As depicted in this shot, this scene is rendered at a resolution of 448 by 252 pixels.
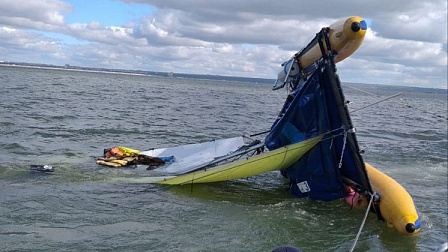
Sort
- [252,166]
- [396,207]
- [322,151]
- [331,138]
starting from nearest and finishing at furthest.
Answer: [396,207], [331,138], [322,151], [252,166]

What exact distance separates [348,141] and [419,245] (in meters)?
2.72

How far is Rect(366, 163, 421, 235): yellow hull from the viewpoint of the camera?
29.8 ft

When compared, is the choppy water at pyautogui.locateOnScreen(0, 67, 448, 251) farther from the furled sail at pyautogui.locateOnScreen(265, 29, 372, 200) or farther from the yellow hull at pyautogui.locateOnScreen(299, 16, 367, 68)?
the yellow hull at pyautogui.locateOnScreen(299, 16, 367, 68)

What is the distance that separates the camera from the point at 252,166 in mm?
11070

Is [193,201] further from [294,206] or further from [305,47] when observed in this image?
[305,47]

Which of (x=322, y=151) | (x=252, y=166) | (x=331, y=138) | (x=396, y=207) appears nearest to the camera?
(x=396, y=207)

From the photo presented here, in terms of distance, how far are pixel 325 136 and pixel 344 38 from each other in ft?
8.37

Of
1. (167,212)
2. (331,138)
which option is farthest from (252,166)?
(167,212)

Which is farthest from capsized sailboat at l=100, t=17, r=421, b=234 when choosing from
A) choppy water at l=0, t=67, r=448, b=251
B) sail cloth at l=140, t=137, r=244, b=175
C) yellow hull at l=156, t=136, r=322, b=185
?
A: sail cloth at l=140, t=137, r=244, b=175

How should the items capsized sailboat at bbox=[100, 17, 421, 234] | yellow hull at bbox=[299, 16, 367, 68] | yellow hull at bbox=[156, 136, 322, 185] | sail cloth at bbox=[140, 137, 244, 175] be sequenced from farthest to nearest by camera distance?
sail cloth at bbox=[140, 137, 244, 175]
yellow hull at bbox=[156, 136, 322, 185]
capsized sailboat at bbox=[100, 17, 421, 234]
yellow hull at bbox=[299, 16, 367, 68]

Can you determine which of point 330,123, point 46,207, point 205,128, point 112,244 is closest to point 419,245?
point 330,123

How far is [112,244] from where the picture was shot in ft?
25.5

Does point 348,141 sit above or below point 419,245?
above

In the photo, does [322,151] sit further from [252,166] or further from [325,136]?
[252,166]
